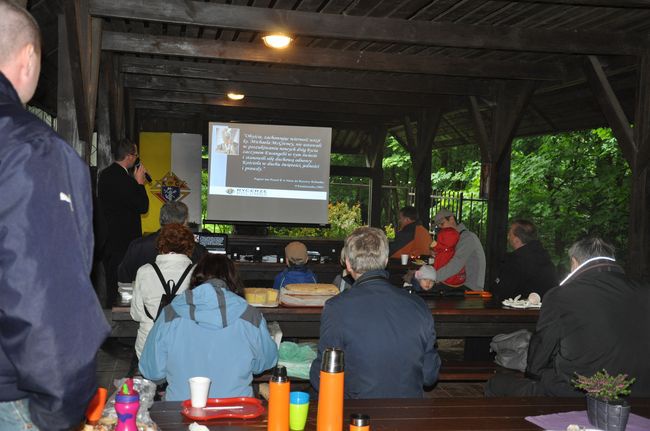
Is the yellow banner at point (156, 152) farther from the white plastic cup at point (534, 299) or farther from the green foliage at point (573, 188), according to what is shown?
the white plastic cup at point (534, 299)

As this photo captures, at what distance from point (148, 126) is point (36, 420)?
13.2m

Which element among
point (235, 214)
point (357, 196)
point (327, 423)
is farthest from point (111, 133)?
point (357, 196)

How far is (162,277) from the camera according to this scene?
3.97 m

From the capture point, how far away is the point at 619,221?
11875 millimetres

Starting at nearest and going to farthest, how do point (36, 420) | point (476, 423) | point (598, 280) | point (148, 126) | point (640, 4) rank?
1. point (36, 420)
2. point (476, 423)
3. point (598, 280)
4. point (640, 4)
5. point (148, 126)

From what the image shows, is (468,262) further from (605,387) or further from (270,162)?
(270,162)

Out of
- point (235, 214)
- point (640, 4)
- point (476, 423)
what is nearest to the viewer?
→ point (476, 423)

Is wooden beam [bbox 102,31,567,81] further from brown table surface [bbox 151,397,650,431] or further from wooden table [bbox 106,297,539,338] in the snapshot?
brown table surface [bbox 151,397,650,431]

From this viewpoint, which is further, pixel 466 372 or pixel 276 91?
pixel 276 91

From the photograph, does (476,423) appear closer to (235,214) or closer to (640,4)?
(640,4)

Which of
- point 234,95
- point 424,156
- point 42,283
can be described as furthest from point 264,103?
point 42,283

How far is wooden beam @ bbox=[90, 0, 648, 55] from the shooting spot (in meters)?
5.35

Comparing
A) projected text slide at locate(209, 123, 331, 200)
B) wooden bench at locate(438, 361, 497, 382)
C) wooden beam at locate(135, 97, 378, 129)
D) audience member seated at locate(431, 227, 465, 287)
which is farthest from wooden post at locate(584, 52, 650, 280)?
wooden beam at locate(135, 97, 378, 129)

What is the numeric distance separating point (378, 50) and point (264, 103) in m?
3.79
